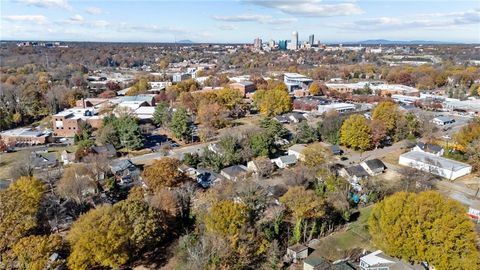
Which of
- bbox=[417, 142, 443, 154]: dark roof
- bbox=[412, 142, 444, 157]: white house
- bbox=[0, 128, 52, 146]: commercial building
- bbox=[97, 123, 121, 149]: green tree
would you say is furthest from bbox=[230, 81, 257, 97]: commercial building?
bbox=[417, 142, 443, 154]: dark roof

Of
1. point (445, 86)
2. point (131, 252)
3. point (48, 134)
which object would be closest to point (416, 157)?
point (131, 252)

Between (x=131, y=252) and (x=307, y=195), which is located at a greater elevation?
(x=307, y=195)

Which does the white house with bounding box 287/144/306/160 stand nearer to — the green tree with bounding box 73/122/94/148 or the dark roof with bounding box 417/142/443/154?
the dark roof with bounding box 417/142/443/154

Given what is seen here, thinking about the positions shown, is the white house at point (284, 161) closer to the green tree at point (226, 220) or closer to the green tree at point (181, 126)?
the green tree at point (181, 126)

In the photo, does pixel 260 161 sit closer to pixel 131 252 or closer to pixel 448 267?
pixel 131 252

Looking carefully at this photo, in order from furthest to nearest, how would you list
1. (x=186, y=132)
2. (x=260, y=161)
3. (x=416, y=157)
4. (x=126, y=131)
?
1. (x=186, y=132)
2. (x=126, y=131)
3. (x=416, y=157)
4. (x=260, y=161)

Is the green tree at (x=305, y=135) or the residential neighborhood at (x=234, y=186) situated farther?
the green tree at (x=305, y=135)

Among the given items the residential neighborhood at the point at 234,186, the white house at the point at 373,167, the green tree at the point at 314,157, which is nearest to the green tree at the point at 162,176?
the residential neighborhood at the point at 234,186
